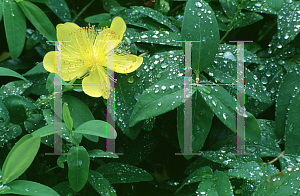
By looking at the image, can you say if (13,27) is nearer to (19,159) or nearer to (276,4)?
(19,159)

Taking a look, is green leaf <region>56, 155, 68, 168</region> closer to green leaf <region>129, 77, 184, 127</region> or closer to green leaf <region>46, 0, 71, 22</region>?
green leaf <region>129, 77, 184, 127</region>

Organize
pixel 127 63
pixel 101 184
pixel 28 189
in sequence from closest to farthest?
1. pixel 28 189
2. pixel 101 184
3. pixel 127 63

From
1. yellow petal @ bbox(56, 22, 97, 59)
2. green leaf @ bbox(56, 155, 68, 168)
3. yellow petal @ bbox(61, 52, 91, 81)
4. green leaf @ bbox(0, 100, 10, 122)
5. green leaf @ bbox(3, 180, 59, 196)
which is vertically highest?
yellow petal @ bbox(56, 22, 97, 59)

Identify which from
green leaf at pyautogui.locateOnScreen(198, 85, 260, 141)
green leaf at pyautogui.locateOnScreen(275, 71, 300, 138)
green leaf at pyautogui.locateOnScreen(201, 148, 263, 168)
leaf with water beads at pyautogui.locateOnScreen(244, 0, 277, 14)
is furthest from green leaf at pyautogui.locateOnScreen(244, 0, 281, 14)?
green leaf at pyautogui.locateOnScreen(201, 148, 263, 168)

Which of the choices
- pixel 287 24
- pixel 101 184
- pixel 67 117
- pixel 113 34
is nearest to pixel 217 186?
pixel 101 184

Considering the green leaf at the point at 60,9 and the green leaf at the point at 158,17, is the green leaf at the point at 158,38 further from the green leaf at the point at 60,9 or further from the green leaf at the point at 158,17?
the green leaf at the point at 60,9

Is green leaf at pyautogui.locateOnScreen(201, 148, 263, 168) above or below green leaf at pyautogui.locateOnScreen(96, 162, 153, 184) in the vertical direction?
above

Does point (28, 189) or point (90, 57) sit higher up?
point (90, 57)
